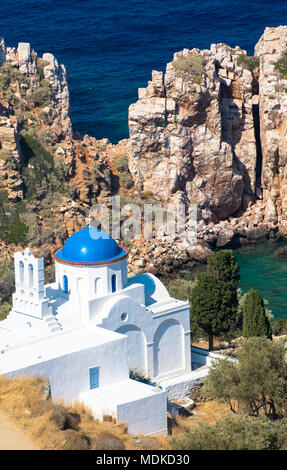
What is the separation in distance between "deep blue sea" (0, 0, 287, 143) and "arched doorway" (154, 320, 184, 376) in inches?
1687

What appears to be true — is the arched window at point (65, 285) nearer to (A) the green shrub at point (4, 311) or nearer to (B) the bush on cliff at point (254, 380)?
(B) the bush on cliff at point (254, 380)

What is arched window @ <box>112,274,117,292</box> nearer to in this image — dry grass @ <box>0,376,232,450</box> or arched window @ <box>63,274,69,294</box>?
arched window @ <box>63,274,69,294</box>

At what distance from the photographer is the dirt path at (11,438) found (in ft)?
96.4

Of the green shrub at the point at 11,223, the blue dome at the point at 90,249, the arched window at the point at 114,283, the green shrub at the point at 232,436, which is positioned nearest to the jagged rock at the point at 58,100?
the green shrub at the point at 11,223

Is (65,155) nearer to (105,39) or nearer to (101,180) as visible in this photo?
(101,180)

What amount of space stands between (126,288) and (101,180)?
2984 centimetres

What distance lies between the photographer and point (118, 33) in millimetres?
99000

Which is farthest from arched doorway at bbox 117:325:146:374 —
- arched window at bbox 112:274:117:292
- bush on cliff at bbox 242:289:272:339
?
bush on cliff at bbox 242:289:272:339

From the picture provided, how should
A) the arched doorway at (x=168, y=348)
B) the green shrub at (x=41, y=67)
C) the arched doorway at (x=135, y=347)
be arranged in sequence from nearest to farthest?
the arched doorway at (x=135, y=347) < the arched doorway at (x=168, y=348) < the green shrub at (x=41, y=67)

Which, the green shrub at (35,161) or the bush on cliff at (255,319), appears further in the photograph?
the green shrub at (35,161)

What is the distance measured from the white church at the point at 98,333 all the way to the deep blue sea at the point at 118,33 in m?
43.1

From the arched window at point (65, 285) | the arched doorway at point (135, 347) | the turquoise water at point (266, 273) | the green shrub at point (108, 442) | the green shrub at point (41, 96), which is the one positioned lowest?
the turquoise water at point (266, 273)

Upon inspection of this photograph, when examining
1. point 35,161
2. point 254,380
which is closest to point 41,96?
point 35,161
